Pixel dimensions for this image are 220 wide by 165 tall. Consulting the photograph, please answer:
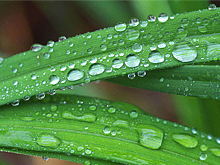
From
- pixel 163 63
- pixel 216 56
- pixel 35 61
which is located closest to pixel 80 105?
pixel 35 61

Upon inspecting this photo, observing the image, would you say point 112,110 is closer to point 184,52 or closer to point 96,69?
point 96,69

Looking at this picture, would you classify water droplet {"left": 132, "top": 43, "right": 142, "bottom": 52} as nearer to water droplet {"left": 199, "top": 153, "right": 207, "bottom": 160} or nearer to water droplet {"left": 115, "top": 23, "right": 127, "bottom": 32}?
water droplet {"left": 115, "top": 23, "right": 127, "bottom": 32}

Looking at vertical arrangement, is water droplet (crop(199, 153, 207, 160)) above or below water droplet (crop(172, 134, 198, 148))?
below

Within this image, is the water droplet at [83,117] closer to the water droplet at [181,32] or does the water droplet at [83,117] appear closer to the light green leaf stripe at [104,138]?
the light green leaf stripe at [104,138]

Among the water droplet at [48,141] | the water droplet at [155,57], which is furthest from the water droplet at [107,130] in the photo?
the water droplet at [155,57]

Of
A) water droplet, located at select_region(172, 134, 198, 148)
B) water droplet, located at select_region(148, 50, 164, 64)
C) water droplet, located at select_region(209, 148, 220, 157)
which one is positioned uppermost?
water droplet, located at select_region(148, 50, 164, 64)

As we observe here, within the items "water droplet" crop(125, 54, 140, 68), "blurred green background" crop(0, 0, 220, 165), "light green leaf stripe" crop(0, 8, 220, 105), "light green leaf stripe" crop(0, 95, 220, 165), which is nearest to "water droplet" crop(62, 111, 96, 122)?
"light green leaf stripe" crop(0, 95, 220, 165)
